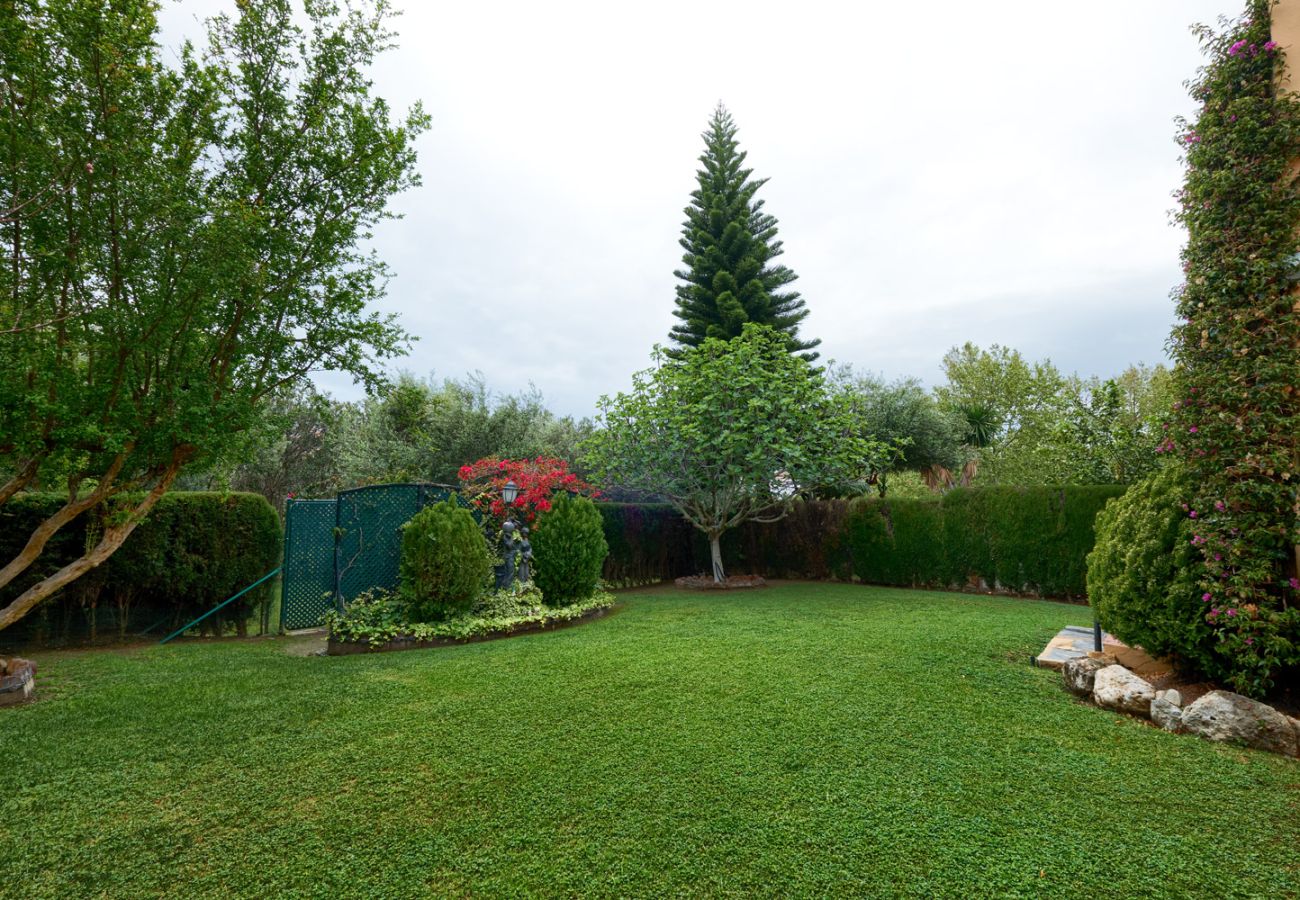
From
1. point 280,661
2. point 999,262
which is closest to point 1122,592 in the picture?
point 280,661

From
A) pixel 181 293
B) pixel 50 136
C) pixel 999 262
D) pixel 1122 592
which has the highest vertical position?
pixel 999 262

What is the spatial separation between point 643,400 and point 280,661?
6542mm

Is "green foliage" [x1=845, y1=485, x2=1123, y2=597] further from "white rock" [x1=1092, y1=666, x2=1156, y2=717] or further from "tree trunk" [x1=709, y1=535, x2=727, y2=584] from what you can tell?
"white rock" [x1=1092, y1=666, x2=1156, y2=717]

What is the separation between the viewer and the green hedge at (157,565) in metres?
5.84

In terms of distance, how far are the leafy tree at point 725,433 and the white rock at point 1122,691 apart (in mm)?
5256

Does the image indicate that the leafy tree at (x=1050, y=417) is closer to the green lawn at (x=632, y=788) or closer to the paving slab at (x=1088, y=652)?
the paving slab at (x=1088, y=652)

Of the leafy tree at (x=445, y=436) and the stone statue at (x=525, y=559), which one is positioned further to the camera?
the leafy tree at (x=445, y=436)

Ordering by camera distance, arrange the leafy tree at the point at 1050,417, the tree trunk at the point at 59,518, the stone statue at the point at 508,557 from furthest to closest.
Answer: the leafy tree at the point at 1050,417
the stone statue at the point at 508,557
the tree trunk at the point at 59,518

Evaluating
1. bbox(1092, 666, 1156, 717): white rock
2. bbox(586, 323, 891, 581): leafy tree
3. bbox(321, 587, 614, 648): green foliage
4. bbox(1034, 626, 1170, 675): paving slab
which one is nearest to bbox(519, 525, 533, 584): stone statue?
bbox(321, 587, 614, 648): green foliage

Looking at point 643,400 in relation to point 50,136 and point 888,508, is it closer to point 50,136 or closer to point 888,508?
point 888,508

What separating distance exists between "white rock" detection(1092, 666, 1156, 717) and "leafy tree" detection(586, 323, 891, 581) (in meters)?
5.26

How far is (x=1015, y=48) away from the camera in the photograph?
584 centimetres

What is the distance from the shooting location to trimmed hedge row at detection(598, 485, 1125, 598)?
28.3 ft

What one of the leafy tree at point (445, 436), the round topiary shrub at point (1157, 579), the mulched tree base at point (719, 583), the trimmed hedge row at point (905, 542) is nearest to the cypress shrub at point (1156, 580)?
the round topiary shrub at point (1157, 579)
